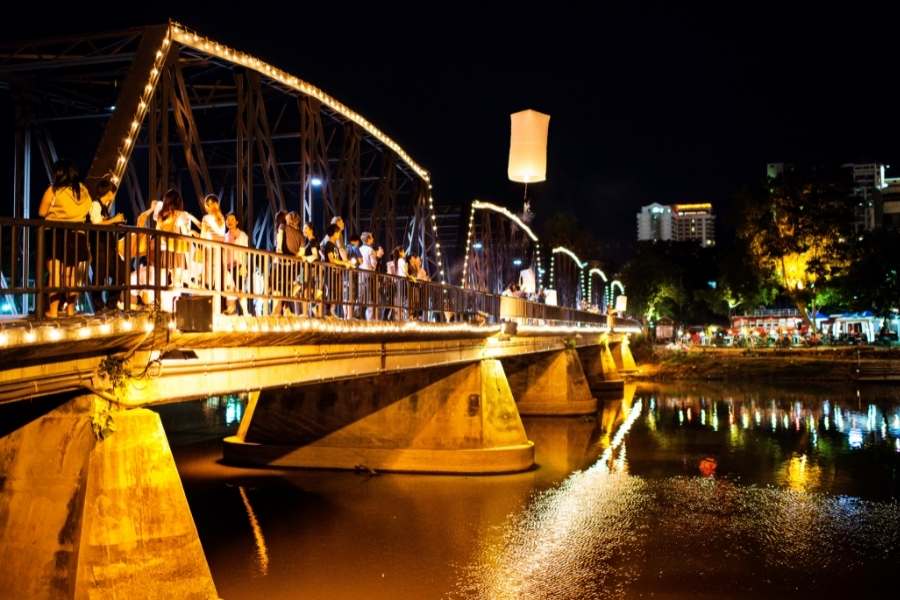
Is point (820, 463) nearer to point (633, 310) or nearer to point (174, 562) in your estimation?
point (174, 562)

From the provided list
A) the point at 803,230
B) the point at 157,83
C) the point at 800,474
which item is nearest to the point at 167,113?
the point at 157,83

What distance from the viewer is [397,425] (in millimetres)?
27719

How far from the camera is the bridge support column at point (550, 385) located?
1864 inches

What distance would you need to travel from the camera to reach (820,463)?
1250 inches

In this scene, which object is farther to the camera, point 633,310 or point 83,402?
point 633,310

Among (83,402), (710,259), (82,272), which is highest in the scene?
(710,259)

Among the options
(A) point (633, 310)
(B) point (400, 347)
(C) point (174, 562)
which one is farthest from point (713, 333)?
(C) point (174, 562)

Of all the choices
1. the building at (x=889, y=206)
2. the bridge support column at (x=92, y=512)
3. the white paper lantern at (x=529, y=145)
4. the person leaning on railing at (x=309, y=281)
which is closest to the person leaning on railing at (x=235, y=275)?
the person leaning on railing at (x=309, y=281)

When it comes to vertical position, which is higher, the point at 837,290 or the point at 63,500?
the point at 837,290

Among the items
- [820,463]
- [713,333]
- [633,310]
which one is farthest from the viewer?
[633,310]

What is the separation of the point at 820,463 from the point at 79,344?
28.2m

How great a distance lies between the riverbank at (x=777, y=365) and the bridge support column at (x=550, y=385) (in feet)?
92.5

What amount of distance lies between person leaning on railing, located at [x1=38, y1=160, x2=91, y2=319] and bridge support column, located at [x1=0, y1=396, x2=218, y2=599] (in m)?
1.73

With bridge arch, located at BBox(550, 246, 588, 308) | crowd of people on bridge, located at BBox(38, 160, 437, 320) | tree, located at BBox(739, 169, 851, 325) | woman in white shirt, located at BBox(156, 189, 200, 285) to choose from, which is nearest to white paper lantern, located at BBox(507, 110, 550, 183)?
crowd of people on bridge, located at BBox(38, 160, 437, 320)
